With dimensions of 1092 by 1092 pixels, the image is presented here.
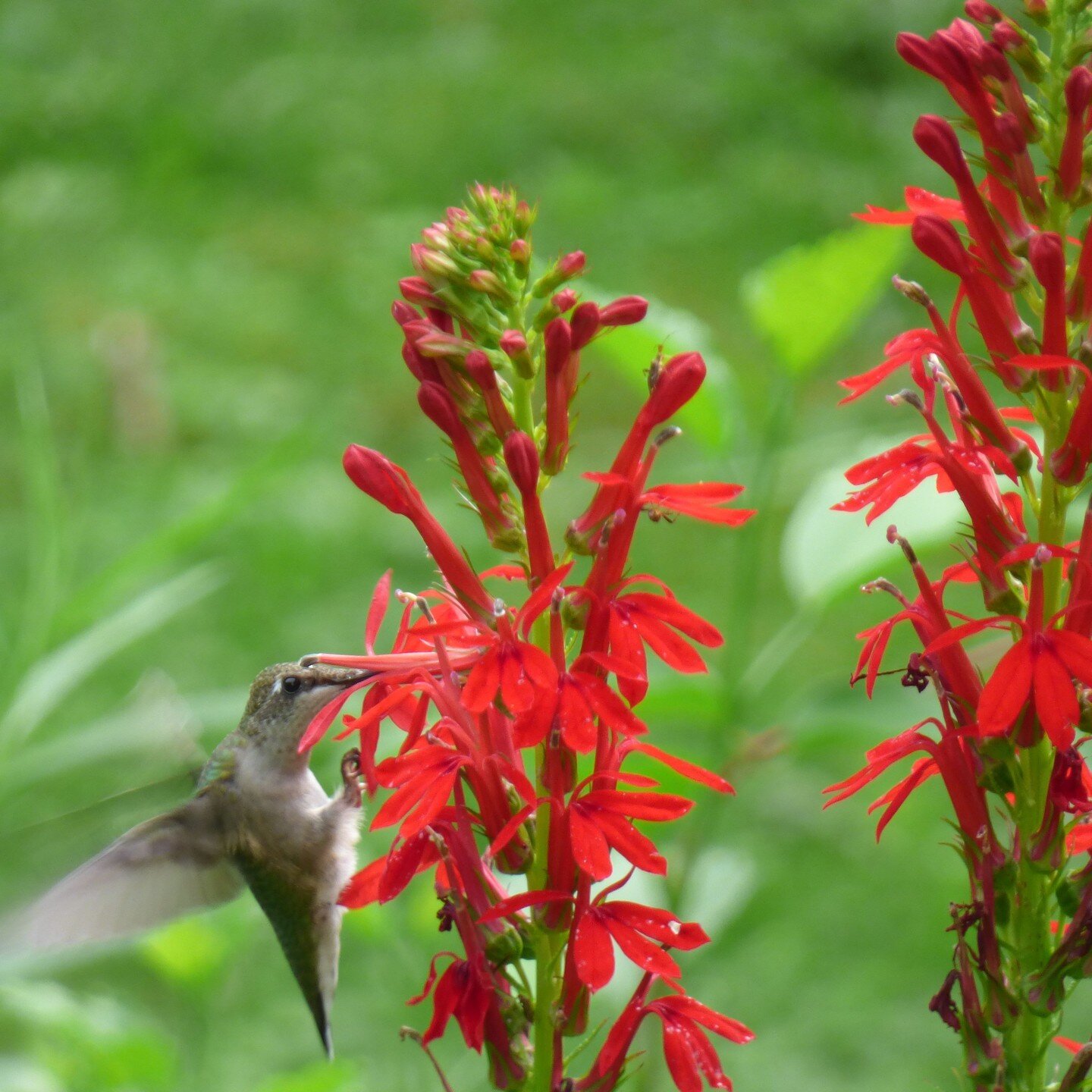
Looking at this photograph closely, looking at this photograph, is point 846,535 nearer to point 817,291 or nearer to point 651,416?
Result: point 817,291

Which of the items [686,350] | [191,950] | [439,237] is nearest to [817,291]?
[686,350]

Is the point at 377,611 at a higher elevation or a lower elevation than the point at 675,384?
lower

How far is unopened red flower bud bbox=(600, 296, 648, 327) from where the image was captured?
1586 millimetres

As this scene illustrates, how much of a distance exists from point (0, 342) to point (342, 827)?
5.88 metres

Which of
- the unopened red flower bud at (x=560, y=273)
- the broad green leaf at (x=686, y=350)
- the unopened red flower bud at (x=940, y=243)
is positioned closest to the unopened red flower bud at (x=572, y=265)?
the unopened red flower bud at (x=560, y=273)

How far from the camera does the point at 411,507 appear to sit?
1.67 metres

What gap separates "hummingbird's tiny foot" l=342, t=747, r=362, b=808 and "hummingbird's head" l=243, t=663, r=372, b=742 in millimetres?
78

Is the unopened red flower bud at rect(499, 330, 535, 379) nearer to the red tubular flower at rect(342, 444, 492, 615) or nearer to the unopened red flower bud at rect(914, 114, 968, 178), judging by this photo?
the red tubular flower at rect(342, 444, 492, 615)

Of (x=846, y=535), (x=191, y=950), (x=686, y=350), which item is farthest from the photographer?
(x=191, y=950)

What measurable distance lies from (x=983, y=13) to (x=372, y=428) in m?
5.83

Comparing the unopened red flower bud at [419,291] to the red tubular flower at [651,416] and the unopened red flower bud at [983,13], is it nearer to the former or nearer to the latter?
the red tubular flower at [651,416]

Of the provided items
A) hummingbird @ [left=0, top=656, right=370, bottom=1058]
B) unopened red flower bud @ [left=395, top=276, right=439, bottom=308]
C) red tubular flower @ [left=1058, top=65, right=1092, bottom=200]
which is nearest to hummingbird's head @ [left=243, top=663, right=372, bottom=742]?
hummingbird @ [left=0, top=656, right=370, bottom=1058]

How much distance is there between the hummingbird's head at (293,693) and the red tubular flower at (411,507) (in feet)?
1.09

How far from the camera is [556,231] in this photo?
823 centimetres
